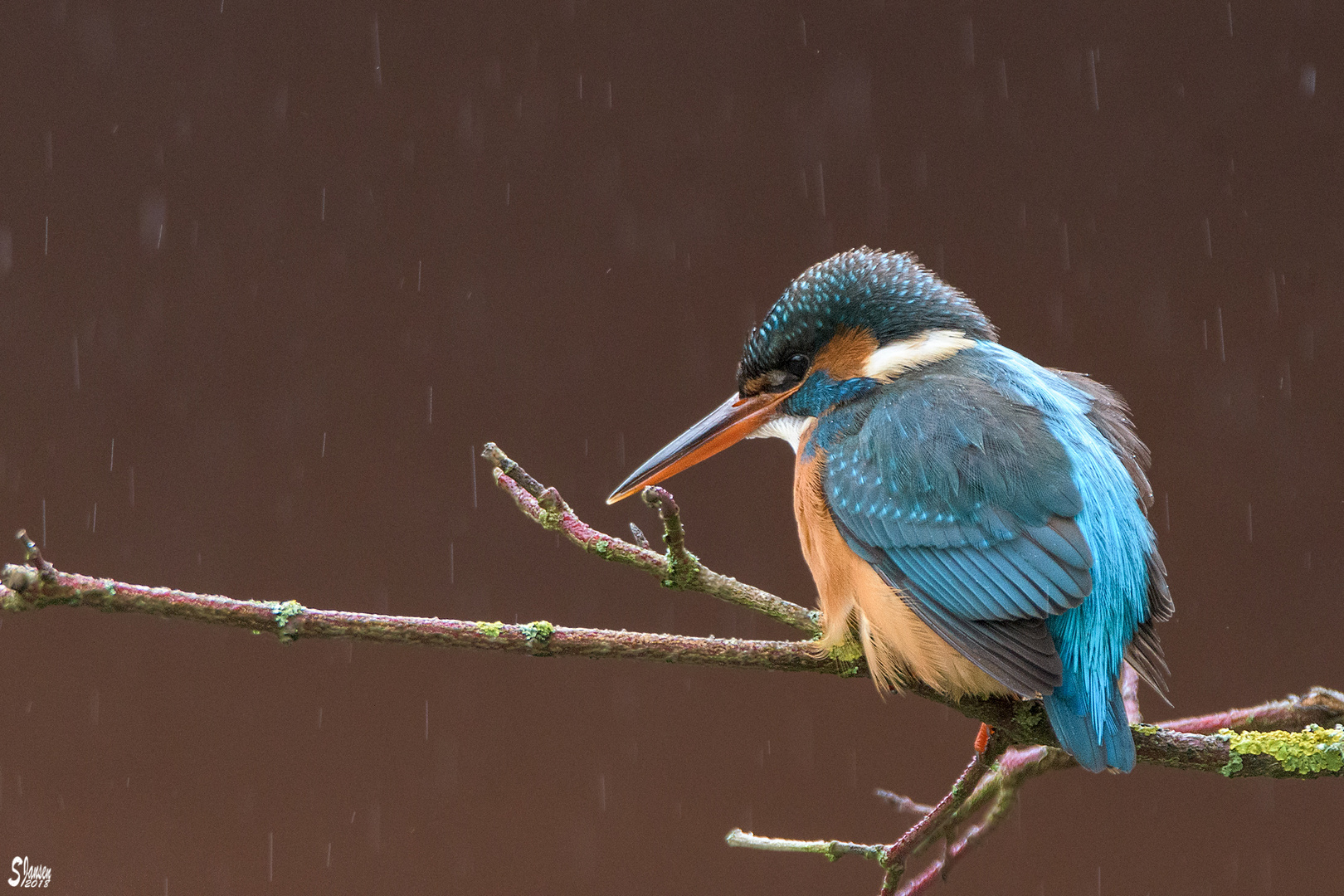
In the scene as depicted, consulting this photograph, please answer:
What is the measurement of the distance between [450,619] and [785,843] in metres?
0.37

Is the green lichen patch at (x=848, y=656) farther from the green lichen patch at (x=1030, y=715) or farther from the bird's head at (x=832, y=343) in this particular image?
the bird's head at (x=832, y=343)

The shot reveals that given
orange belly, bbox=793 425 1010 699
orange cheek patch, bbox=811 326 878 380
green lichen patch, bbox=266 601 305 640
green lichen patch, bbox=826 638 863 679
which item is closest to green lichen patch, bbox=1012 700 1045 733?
orange belly, bbox=793 425 1010 699

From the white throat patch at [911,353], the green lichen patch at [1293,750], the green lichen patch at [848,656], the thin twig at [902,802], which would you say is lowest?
the thin twig at [902,802]

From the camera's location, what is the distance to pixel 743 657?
828mm

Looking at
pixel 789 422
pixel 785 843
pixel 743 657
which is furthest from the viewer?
pixel 789 422

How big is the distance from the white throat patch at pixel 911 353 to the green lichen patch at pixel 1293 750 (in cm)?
45

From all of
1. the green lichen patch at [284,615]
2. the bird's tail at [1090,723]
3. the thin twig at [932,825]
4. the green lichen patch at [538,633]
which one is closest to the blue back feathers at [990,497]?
the bird's tail at [1090,723]

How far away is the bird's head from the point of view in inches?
45.3

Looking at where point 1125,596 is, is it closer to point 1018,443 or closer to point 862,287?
point 1018,443

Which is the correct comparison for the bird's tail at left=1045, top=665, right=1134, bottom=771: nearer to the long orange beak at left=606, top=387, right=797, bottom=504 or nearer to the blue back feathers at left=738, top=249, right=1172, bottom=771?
the blue back feathers at left=738, top=249, right=1172, bottom=771

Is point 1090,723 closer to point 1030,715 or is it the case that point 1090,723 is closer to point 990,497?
point 1030,715

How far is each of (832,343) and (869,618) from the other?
30cm

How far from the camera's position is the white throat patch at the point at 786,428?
119 centimetres

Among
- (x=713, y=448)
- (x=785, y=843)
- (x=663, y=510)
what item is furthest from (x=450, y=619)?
(x=713, y=448)
